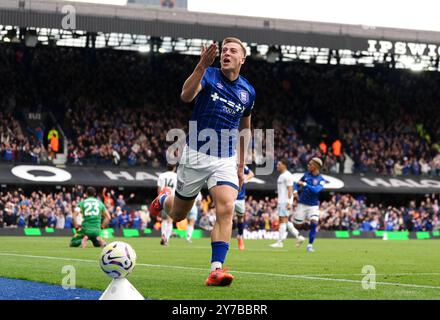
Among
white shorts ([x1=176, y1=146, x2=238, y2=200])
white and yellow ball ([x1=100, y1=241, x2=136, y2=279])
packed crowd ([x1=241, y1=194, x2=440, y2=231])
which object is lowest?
packed crowd ([x1=241, y1=194, x2=440, y2=231])

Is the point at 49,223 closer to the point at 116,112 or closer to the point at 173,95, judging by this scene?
the point at 116,112

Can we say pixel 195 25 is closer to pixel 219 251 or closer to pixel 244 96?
pixel 244 96

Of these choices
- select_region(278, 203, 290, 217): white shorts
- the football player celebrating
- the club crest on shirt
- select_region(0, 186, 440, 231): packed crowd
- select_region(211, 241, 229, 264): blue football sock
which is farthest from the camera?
select_region(0, 186, 440, 231): packed crowd

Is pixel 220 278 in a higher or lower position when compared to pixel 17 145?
lower

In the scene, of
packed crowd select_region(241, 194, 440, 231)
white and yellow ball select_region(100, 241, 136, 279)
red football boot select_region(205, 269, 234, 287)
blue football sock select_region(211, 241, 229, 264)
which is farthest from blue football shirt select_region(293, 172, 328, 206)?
packed crowd select_region(241, 194, 440, 231)

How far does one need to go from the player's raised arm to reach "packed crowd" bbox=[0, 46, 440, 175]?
117 ft

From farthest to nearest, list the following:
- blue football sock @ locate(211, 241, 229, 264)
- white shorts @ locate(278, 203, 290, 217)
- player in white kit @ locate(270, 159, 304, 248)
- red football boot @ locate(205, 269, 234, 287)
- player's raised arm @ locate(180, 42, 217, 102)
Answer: white shorts @ locate(278, 203, 290, 217) → player in white kit @ locate(270, 159, 304, 248) → blue football sock @ locate(211, 241, 229, 264) → red football boot @ locate(205, 269, 234, 287) → player's raised arm @ locate(180, 42, 217, 102)

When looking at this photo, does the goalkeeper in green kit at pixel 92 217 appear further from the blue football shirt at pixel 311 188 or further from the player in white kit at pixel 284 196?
the player in white kit at pixel 284 196

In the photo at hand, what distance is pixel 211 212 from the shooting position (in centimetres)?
4188

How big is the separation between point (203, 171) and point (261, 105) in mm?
43766

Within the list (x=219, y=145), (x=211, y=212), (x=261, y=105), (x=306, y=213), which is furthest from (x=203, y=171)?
(x=261, y=105)

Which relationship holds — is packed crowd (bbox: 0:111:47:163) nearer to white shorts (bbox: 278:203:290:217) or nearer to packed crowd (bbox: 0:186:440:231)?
packed crowd (bbox: 0:186:440:231)

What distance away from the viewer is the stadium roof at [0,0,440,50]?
43.4 metres

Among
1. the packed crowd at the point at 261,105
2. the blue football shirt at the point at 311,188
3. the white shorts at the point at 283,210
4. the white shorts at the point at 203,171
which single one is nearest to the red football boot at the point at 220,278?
the white shorts at the point at 203,171
